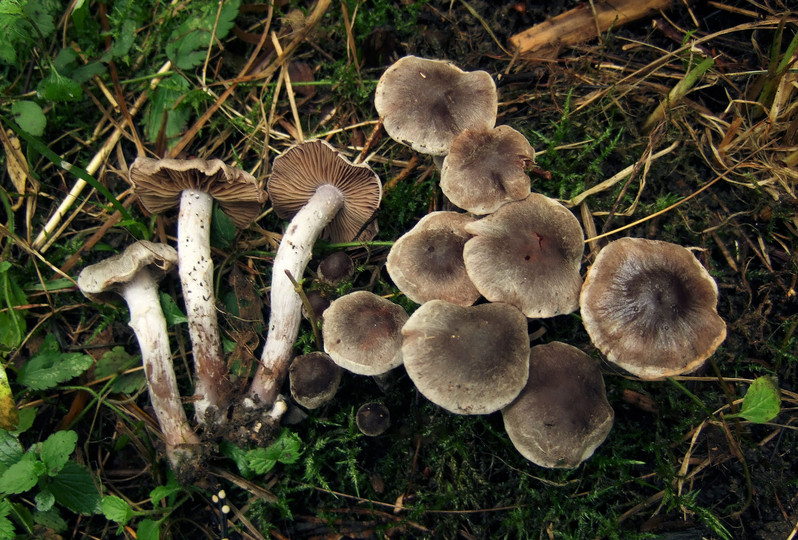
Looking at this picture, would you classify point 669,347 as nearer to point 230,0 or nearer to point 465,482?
point 465,482

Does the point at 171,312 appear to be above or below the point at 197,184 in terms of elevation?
below

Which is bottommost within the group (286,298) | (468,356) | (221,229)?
(468,356)

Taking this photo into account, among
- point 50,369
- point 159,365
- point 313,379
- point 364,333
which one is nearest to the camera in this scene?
point 364,333

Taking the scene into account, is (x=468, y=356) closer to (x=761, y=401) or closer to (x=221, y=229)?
(x=761, y=401)

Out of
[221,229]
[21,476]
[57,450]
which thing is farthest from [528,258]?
[21,476]

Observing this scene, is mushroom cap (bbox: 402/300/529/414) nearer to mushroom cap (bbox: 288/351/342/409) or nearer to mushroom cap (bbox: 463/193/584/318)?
mushroom cap (bbox: 463/193/584/318)
